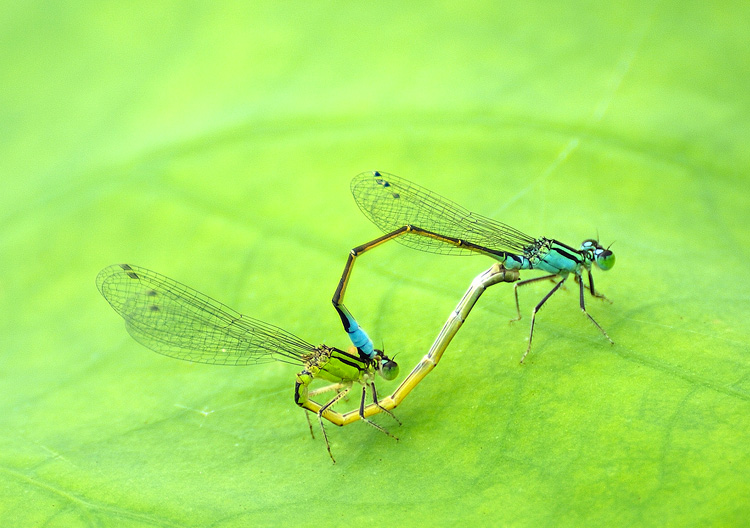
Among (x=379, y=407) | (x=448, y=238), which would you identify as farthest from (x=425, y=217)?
(x=379, y=407)

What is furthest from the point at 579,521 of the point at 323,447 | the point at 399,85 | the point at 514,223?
the point at 399,85

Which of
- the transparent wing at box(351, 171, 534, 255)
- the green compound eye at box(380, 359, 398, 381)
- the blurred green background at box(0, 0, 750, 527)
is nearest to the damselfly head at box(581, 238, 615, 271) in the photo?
the blurred green background at box(0, 0, 750, 527)

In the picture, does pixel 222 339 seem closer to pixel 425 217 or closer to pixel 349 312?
pixel 349 312

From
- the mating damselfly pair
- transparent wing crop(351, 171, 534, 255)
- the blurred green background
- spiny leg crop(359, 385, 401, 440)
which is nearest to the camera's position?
the blurred green background

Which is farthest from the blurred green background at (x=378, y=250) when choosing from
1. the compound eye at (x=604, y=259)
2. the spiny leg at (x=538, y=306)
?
the compound eye at (x=604, y=259)

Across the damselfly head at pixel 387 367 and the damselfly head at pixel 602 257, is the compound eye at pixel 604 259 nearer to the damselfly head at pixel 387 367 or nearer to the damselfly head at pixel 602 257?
the damselfly head at pixel 602 257

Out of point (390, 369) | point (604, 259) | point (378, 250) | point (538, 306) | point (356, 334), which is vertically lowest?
point (390, 369)

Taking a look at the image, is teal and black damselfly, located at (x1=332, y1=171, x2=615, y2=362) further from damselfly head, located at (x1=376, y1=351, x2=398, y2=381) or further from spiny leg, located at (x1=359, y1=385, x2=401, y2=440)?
spiny leg, located at (x1=359, y1=385, x2=401, y2=440)
